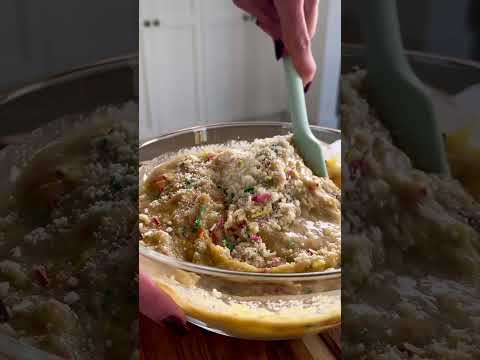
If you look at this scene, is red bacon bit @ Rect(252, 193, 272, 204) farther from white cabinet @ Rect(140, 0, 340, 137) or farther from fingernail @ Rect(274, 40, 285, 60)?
white cabinet @ Rect(140, 0, 340, 137)

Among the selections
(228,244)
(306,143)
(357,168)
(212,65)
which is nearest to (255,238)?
(228,244)

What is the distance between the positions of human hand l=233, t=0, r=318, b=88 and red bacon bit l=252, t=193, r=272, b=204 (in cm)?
14

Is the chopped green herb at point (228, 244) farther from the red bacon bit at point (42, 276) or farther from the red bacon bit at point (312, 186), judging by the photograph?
the red bacon bit at point (42, 276)

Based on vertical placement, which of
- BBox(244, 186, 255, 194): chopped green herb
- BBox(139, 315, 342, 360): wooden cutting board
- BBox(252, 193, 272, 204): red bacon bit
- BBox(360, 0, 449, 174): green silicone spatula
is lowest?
BBox(139, 315, 342, 360): wooden cutting board

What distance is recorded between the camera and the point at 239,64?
61.2 inches

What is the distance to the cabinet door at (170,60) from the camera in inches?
59.4

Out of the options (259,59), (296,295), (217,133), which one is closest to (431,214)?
(296,295)

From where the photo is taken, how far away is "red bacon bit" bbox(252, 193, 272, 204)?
1.82ft

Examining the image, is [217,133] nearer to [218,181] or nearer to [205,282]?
[218,181]

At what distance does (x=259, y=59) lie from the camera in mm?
1574

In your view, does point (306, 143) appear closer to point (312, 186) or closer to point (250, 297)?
point (312, 186)

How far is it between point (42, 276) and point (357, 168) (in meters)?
0.17

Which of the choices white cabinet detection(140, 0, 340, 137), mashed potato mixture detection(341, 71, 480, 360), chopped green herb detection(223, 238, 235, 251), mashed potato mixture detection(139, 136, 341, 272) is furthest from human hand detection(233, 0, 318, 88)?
white cabinet detection(140, 0, 340, 137)

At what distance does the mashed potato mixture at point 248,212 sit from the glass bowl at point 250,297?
0.06 meters
